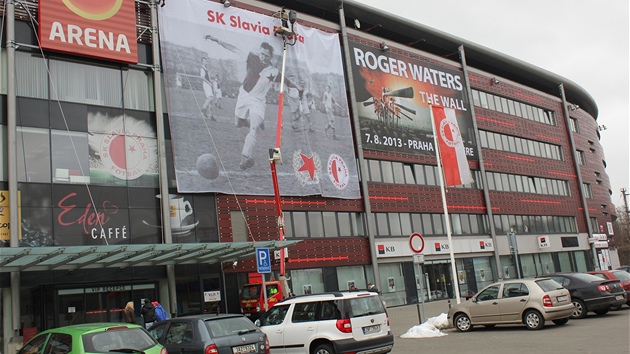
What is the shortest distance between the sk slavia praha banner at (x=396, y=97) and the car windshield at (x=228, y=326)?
23283 millimetres

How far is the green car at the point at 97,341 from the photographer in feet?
31.6

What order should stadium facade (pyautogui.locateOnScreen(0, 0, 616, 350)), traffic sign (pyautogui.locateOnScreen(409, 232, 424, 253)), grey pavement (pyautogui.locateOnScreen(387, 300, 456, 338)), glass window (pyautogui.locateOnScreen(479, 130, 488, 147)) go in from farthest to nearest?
glass window (pyautogui.locateOnScreen(479, 130, 488, 147))
stadium facade (pyautogui.locateOnScreen(0, 0, 616, 350))
grey pavement (pyautogui.locateOnScreen(387, 300, 456, 338))
traffic sign (pyautogui.locateOnScreen(409, 232, 424, 253))

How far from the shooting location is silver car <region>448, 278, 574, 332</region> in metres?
16.7

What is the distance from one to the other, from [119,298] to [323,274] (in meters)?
10.6

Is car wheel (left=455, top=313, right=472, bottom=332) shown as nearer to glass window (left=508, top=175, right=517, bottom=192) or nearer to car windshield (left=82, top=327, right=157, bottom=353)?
car windshield (left=82, top=327, right=157, bottom=353)

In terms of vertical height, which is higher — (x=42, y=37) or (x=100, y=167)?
(x=42, y=37)

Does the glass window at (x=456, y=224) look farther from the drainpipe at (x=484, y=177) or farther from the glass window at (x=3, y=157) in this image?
the glass window at (x=3, y=157)

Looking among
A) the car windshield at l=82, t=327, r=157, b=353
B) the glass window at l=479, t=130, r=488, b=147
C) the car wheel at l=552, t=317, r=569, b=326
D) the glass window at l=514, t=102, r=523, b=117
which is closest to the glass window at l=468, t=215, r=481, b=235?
the glass window at l=479, t=130, r=488, b=147

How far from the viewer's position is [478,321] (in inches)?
706

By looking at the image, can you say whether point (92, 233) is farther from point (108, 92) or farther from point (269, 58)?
point (269, 58)

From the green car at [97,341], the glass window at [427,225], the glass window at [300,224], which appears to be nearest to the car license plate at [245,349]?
the green car at [97,341]

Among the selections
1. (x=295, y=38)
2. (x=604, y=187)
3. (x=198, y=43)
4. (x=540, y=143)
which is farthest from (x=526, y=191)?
(x=198, y=43)

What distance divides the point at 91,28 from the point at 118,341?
17.8 metres

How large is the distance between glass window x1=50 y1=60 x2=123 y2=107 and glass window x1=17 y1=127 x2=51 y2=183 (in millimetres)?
1939
